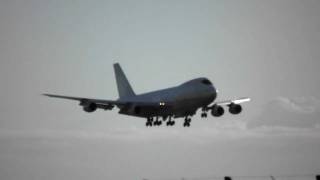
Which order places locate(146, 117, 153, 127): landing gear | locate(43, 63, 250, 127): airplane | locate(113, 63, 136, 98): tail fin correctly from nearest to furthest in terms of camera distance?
locate(43, 63, 250, 127): airplane
locate(146, 117, 153, 127): landing gear
locate(113, 63, 136, 98): tail fin

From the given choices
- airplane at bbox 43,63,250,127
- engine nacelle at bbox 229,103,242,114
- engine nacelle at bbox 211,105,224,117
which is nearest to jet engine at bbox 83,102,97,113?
airplane at bbox 43,63,250,127

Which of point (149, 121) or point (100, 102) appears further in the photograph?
point (149, 121)

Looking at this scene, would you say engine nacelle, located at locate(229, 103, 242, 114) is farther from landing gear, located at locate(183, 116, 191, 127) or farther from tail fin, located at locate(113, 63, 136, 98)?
tail fin, located at locate(113, 63, 136, 98)

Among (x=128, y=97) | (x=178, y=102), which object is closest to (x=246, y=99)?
(x=178, y=102)

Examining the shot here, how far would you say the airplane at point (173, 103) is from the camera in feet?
349

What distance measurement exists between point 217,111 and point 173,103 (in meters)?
7.90

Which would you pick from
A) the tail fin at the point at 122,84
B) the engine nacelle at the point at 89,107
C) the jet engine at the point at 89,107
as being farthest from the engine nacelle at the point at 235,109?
the tail fin at the point at 122,84

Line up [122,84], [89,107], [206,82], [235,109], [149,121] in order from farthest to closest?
[122,84]
[149,121]
[89,107]
[235,109]
[206,82]

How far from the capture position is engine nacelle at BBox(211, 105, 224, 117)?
110 metres

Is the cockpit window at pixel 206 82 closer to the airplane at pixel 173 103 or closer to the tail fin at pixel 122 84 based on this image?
the airplane at pixel 173 103

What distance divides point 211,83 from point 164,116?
11.5 m

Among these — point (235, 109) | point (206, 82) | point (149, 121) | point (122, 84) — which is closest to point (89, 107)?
point (149, 121)

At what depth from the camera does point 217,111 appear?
110312 millimetres

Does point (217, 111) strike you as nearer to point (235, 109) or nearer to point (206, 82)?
point (235, 109)
